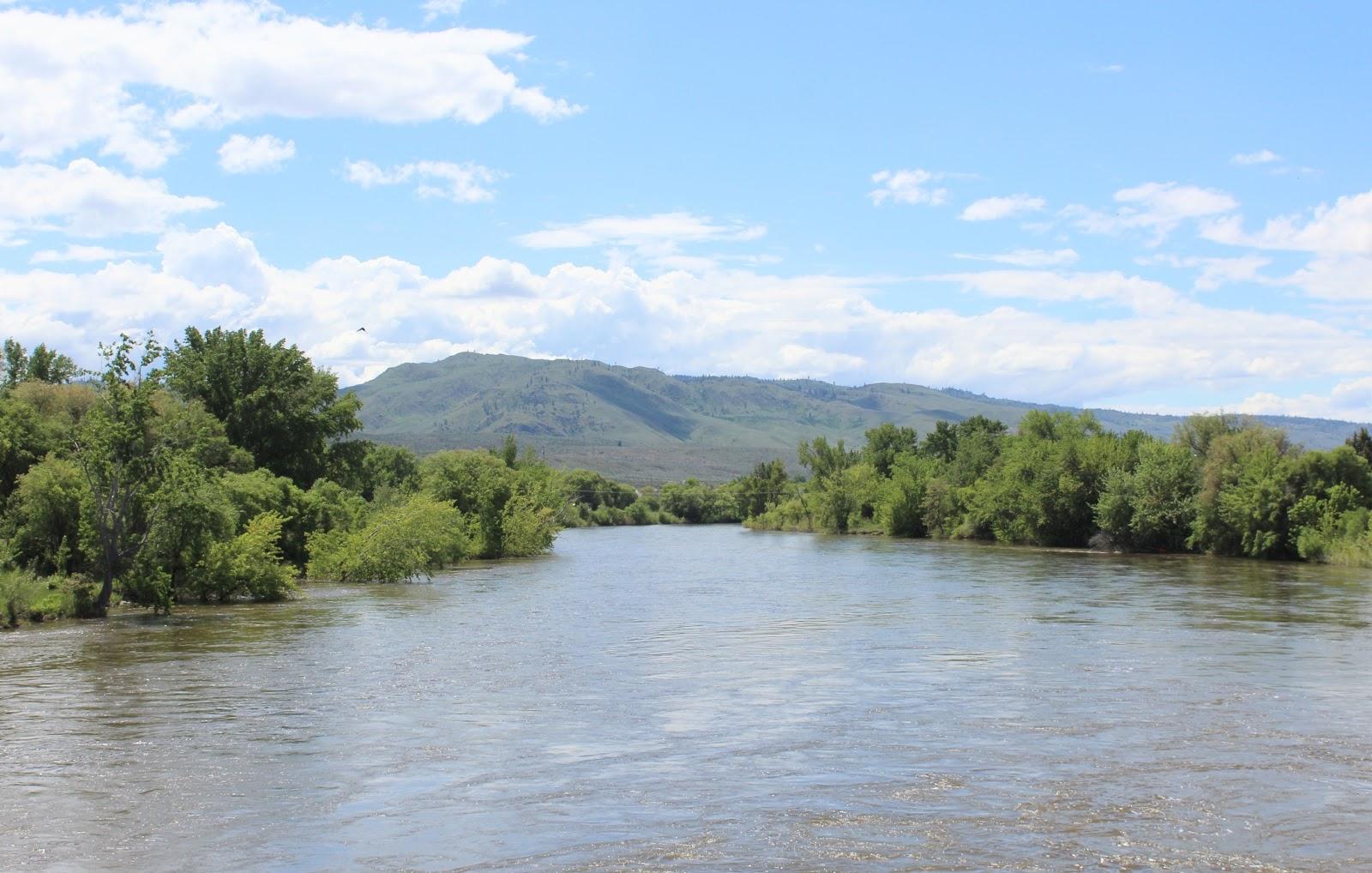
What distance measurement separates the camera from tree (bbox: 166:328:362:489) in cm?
6153

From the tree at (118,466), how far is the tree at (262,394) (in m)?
23.0

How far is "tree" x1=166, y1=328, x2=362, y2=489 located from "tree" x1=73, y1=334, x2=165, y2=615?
75.6 ft

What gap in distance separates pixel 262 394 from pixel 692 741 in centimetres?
4787

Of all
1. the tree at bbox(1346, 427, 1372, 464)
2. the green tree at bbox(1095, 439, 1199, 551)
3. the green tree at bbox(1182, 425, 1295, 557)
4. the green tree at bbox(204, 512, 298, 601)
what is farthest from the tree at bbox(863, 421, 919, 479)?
the green tree at bbox(204, 512, 298, 601)

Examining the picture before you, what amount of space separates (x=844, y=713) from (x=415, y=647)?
1344cm

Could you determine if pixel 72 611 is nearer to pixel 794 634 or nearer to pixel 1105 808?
pixel 794 634

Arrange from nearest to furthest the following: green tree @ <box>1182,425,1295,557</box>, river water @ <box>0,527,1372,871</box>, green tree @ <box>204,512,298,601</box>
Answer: river water @ <box>0,527,1372,871</box> → green tree @ <box>204,512,298,601</box> → green tree @ <box>1182,425,1295,557</box>

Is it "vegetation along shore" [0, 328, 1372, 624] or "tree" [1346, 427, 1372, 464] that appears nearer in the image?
"vegetation along shore" [0, 328, 1372, 624]

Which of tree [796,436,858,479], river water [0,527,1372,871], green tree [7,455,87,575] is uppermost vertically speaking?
tree [796,436,858,479]

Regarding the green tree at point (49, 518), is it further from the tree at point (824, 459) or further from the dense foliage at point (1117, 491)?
the tree at point (824, 459)

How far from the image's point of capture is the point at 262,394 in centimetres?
6150

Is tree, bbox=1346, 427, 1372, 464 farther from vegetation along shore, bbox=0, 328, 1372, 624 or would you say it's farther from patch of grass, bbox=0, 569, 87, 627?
patch of grass, bbox=0, 569, 87, 627

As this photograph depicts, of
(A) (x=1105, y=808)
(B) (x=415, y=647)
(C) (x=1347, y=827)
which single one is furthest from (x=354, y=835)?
(B) (x=415, y=647)

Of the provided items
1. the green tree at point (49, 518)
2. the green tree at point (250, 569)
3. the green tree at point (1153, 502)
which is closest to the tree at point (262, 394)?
the green tree at point (250, 569)
